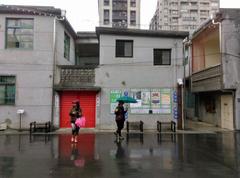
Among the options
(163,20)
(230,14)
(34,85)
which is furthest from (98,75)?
(163,20)

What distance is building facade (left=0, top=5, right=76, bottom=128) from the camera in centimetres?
1920

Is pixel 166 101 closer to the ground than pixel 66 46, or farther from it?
closer to the ground

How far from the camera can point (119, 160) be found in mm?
9789

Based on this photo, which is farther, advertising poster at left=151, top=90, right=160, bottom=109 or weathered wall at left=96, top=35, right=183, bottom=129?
advertising poster at left=151, top=90, right=160, bottom=109

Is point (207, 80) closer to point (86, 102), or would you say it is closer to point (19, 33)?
point (86, 102)

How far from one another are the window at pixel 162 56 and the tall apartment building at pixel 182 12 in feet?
270

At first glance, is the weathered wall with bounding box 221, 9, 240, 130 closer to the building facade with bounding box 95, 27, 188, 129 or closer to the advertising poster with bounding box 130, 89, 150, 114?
the building facade with bounding box 95, 27, 188, 129

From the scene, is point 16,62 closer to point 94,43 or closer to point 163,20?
point 94,43

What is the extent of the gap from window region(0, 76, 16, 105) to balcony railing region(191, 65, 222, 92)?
44.9ft

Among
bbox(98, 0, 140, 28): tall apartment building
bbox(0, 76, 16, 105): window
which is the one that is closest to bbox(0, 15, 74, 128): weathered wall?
bbox(0, 76, 16, 105): window

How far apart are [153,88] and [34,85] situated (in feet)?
25.3

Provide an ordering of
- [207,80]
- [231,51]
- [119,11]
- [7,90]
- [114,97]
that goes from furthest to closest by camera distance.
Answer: [119,11]
[207,80]
[231,51]
[114,97]
[7,90]

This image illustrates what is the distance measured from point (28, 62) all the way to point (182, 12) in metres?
91.2

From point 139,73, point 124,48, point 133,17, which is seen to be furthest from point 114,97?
point 133,17
